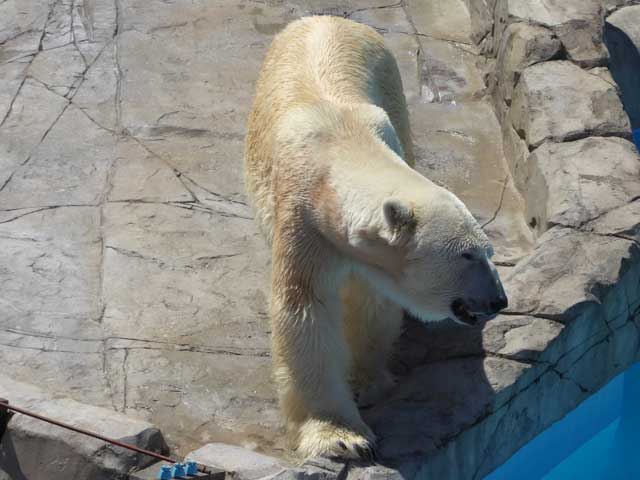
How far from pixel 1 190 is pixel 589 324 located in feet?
9.78

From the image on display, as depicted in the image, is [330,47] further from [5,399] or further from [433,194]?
[5,399]

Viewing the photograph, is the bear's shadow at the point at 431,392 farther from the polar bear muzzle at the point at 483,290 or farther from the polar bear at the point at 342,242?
the polar bear muzzle at the point at 483,290

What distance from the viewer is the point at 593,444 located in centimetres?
549

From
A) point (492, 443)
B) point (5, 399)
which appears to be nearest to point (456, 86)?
point (492, 443)

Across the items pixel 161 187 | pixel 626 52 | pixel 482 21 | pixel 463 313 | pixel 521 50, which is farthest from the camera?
pixel 482 21

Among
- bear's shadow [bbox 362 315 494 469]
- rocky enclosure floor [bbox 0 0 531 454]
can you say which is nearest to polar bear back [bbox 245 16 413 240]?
rocky enclosure floor [bbox 0 0 531 454]

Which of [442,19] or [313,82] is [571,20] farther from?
[313,82]

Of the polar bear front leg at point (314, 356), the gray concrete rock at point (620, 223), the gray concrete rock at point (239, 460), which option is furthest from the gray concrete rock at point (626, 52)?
the gray concrete rock at point (239, 460)

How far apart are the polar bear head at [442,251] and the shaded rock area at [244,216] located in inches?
25.4

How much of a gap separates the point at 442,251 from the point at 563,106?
2.54 metres

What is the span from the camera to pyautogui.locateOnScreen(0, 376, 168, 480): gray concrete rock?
4152 millimetres

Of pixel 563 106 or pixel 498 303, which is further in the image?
pixel 563 106

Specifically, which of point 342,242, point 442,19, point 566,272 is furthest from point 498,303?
point 442,19

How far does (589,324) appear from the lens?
194 inches
